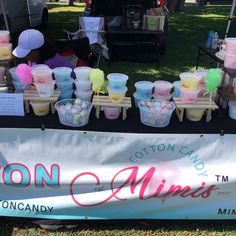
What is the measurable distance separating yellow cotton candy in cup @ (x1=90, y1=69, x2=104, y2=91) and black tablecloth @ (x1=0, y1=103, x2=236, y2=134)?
0.23 metres

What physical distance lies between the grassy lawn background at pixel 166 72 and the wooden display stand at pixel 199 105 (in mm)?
794

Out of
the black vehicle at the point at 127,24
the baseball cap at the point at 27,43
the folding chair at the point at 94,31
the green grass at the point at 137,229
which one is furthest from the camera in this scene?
the black vehicle at the point at 127,24

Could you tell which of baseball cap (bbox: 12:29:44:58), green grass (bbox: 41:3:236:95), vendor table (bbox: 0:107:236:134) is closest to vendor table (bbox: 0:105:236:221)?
vendor table (bbox: 0:107:236:134)

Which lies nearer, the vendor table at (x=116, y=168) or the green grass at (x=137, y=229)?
the vendor table at (x=116, y=168)

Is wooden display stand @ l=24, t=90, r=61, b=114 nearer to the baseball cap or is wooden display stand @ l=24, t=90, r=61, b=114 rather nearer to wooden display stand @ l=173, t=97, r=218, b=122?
the baseball cap

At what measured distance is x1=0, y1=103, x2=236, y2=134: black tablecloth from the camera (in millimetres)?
2357

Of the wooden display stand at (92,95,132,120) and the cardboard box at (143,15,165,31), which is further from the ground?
the wooden display stand at (92,95,132,120)

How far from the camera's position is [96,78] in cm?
234

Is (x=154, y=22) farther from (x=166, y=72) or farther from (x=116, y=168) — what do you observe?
(x=116, y=168)

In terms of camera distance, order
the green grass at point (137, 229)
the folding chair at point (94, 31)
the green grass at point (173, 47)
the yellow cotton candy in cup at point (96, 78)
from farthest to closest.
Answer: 1. the folding chair at point (94, 31)
2. the green grass at point (173, 47)
3. the green grass at point (137, 229)
4. the yellow cotton candy in cup at point (96, 78)

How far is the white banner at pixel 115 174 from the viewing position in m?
2.36

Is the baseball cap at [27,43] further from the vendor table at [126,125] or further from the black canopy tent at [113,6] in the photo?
the black canopy tent at [113,6]

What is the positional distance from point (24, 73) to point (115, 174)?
88 centimetres

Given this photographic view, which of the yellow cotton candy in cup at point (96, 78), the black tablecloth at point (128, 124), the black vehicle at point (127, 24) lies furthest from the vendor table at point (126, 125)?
the black vehicle at point (127, 24)
